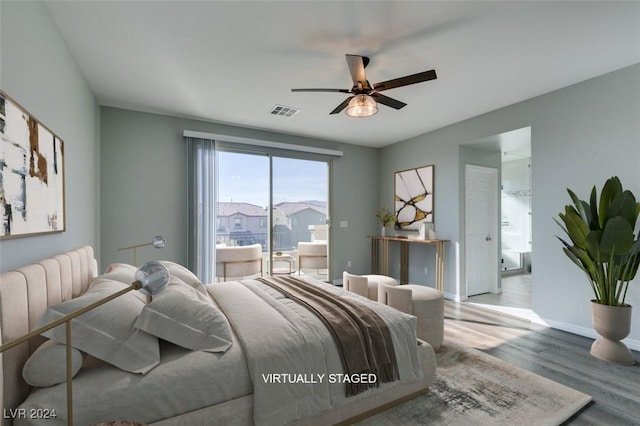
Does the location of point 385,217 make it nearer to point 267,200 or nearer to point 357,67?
point 267,200

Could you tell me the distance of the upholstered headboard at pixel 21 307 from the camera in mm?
1103

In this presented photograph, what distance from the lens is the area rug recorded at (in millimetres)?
1808

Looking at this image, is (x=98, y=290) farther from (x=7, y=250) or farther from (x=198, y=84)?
(x=198, y=84)

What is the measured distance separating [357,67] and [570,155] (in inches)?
107

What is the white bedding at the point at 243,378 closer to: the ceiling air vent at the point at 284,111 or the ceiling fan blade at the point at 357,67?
the ceiling fan blade at the point at 357,67

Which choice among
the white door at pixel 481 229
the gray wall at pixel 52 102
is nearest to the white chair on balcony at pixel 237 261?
the gray wall at pixel 52 102

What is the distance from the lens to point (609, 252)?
97.2 inches

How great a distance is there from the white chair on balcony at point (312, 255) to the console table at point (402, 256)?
1.04m

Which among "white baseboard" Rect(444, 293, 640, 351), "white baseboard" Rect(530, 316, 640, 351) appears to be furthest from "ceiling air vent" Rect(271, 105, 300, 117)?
"white baseboard" Rect(530, 316, 640, 351)

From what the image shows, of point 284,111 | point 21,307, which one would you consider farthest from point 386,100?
point 21,307

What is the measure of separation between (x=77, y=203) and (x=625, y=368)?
5085 mm

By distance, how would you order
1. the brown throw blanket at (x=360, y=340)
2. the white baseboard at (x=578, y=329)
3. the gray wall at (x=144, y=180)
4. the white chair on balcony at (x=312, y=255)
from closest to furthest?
1. the brown throw blanket at (x=360, y=340)
2. the white baseboard at (x=578, y=329)
3. the gray wall at (x=144, y=180)
4. the white chair on balcony at (x=312, y=255)

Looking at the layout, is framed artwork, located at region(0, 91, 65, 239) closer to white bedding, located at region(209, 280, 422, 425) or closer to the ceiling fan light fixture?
white bedding, located at region(209, 280, 422, 425)

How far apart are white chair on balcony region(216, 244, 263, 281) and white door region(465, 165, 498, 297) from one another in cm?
340
